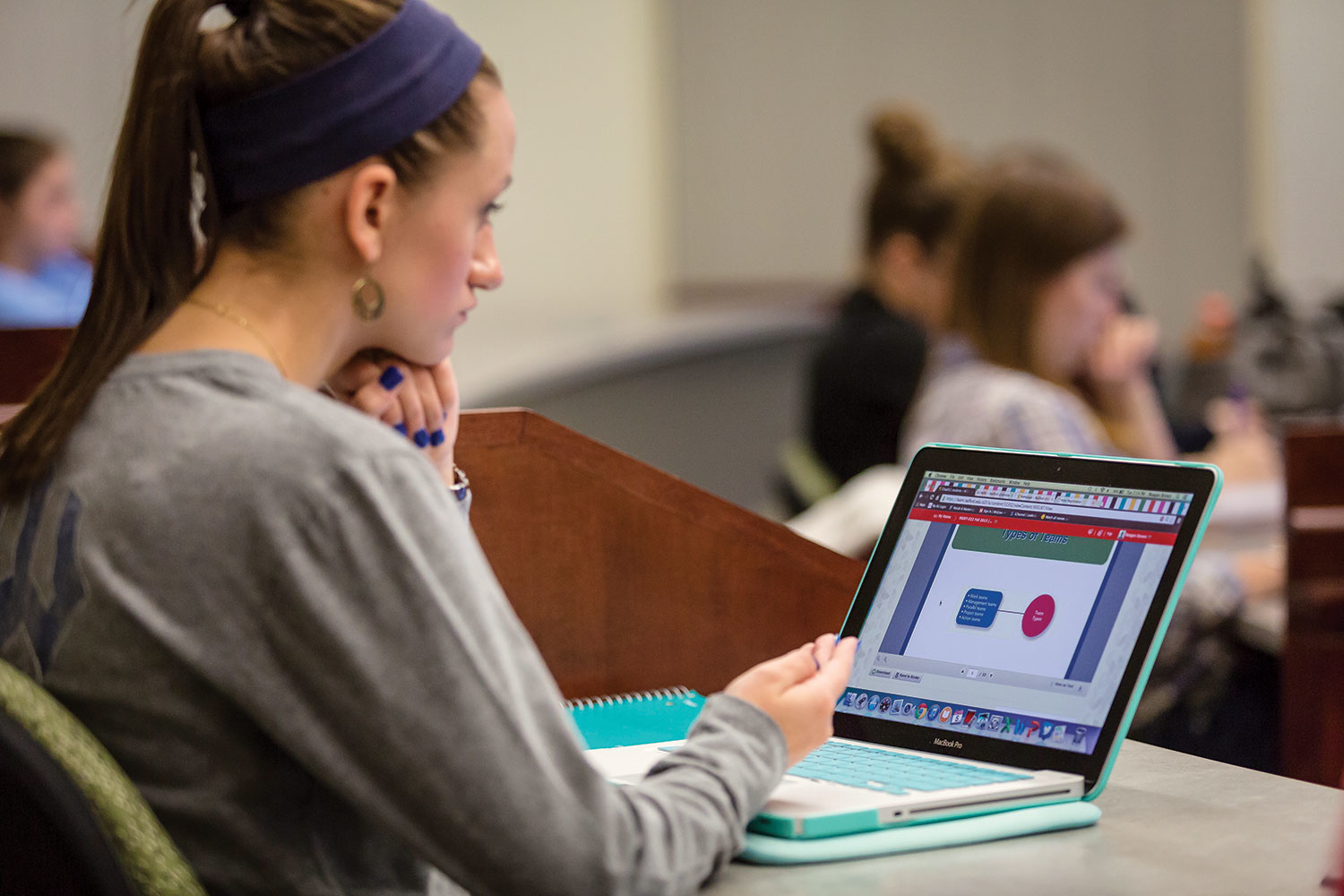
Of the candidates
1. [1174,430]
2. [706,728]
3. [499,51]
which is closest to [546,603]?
[706,728]

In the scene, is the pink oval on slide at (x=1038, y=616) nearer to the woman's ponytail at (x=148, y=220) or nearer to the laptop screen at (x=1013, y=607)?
the laptop screen at (x=1013, y=607)

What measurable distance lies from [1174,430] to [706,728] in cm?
302

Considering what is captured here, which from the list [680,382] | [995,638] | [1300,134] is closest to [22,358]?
[995,638]

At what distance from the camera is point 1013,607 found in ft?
3.35

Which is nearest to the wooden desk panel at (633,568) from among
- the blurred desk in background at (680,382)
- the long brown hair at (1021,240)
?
the long brown hair at (1021,240)

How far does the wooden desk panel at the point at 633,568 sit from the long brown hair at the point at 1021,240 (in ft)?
4.26

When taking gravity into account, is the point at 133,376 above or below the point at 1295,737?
above

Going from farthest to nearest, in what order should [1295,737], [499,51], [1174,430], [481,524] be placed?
[499,51], [1174,430], [1295,737], [481,524]

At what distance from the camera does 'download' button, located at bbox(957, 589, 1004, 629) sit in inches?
40.4

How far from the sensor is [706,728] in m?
0.88

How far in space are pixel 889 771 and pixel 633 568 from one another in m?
0.40

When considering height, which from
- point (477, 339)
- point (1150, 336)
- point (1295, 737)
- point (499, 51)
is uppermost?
point (499, 51)

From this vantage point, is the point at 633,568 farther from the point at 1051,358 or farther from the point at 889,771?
the point at 1051,358

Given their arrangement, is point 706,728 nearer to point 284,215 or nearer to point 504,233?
point 284,215
